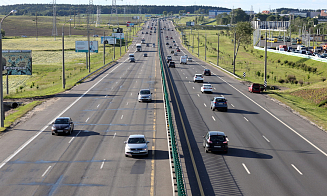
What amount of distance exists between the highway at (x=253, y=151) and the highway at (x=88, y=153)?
1873 millimetres

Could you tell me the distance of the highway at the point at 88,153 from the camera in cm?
2123

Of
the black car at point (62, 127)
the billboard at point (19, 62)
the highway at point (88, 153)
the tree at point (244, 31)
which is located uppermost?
the tree at point (244, 31)

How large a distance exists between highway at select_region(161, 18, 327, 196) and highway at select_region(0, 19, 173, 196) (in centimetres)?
187

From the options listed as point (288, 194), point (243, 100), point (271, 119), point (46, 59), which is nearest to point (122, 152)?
point (288, 194)

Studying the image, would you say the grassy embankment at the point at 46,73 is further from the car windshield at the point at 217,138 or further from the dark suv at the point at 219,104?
the dark suv at the point at 219,104

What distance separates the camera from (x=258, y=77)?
86.9 meters

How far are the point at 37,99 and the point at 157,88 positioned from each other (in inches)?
694

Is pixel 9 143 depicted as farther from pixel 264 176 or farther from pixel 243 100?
pixel 243 100

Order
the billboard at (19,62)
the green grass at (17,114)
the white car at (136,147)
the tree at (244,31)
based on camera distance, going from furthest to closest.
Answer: the tree at (244,31) → the billboard at (19,62) → the green grass at (17,114) → the white car at (136,147)

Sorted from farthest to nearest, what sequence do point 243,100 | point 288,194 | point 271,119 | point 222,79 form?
point 222,79 < point 243,100 < point 271,119 < point 288,194

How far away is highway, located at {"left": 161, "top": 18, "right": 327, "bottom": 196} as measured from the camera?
21.4 meters

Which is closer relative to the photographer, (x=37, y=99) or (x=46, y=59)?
(x=37, y=99)

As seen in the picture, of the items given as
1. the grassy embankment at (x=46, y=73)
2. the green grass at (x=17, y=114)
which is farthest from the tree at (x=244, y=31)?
the green grass at (x=17, y=114)

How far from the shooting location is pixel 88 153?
91.0ft
